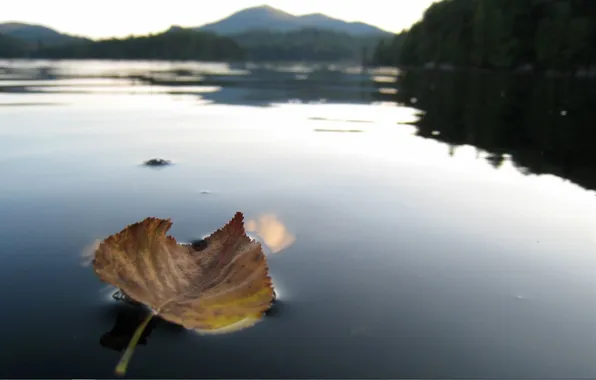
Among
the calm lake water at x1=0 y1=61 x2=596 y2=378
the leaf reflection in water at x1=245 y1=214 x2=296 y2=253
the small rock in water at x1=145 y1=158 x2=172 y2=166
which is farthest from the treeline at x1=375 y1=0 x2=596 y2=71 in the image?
the leaf reflection in water at x1=245 y1=214 x2=296 y2=253

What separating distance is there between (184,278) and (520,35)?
81.9 metres

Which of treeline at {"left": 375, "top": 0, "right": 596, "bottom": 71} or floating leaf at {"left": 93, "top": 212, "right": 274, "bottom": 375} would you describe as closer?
floating leaf at {"left": 93, "top": 212, "right": 274, "bottom": 375}

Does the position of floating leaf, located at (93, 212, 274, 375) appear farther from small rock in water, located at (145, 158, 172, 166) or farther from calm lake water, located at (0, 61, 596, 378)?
small rock in water, located at (145, 158, 172, 166)

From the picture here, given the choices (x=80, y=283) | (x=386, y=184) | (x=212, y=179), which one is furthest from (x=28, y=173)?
(x=386, y=184)

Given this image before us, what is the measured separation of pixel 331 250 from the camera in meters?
4.34

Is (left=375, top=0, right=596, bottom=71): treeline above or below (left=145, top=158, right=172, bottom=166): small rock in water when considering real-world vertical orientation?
above

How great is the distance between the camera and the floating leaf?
2.75m

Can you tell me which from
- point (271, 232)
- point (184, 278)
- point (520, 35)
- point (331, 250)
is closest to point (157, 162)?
point (271, 232)

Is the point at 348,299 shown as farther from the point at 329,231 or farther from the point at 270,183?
the point at 270,183

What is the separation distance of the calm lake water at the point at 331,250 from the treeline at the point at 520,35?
6550 centimetres

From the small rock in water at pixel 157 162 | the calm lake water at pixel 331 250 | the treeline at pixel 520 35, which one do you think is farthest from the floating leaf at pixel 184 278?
the treeline at pixel 520 35

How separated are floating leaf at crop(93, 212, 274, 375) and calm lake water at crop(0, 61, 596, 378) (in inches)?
6.7

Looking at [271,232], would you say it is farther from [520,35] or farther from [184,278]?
[520,35]

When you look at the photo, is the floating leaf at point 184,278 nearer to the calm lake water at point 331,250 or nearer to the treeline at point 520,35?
the calm lake water at point 331,250
